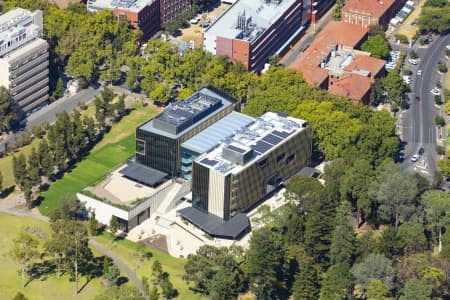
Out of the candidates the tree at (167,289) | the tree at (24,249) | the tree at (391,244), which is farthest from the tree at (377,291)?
the tree at (24,249)

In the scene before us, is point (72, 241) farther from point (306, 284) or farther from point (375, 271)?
point (375, 271)

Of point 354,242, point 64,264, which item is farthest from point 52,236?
point 354,242

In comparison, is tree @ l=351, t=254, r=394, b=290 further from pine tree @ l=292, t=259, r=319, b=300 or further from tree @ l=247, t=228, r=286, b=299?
tree @ l=247, t=228, r=286, b=299

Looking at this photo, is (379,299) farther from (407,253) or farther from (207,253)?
(207,253)

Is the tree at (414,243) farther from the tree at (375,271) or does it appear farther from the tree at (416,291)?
the tree at (416,291)

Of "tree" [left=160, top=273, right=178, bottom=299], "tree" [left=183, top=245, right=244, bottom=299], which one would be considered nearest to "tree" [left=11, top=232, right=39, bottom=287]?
"tree" [left=160, top=273, right=178, bottom=299]
